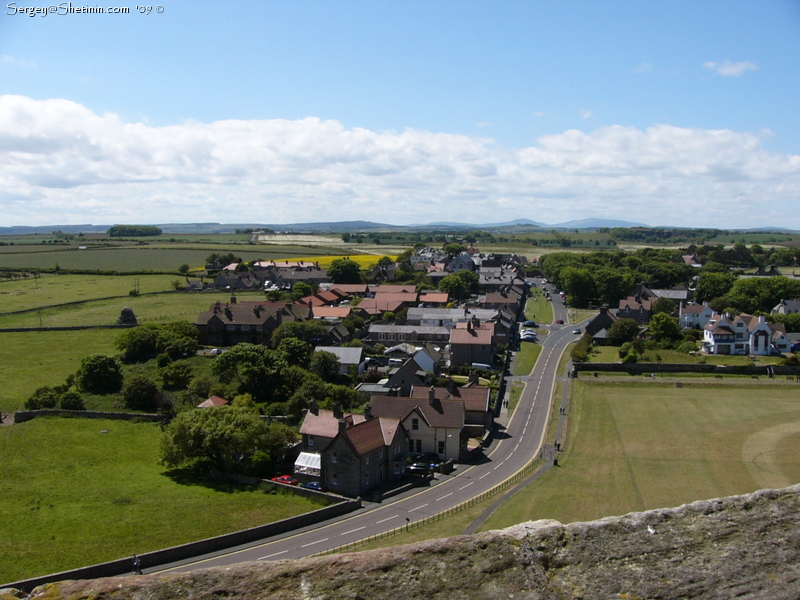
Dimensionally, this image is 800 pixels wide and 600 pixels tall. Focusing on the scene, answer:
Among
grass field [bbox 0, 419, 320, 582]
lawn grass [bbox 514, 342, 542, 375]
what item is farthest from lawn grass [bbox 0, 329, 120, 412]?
lawn grass [bbox 514, 342, 542, 375]

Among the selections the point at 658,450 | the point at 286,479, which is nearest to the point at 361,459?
the point at 286,479

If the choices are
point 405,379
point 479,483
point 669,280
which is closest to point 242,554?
point 479,483

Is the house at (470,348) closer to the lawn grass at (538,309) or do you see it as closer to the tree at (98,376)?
the lawn grass at (538,309)

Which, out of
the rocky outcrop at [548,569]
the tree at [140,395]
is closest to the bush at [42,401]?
the tree at [140,395]

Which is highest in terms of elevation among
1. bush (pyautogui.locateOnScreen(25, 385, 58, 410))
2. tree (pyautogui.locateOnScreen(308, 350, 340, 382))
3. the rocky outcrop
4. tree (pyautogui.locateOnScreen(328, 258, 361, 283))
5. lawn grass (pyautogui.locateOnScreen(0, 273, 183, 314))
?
the rocky outcrop

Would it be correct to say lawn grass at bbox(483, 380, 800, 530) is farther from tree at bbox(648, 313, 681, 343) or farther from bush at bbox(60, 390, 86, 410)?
bush at bbox(60, 390, 86, 410)

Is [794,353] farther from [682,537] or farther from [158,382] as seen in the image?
[682,537]

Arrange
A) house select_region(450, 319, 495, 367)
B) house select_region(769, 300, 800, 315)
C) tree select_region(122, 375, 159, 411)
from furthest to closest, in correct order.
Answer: house select_region(769, 300, 800, 315) → house select_region(450, 319, 495, 367) → tree select_region(122, 375, 159, 411)
